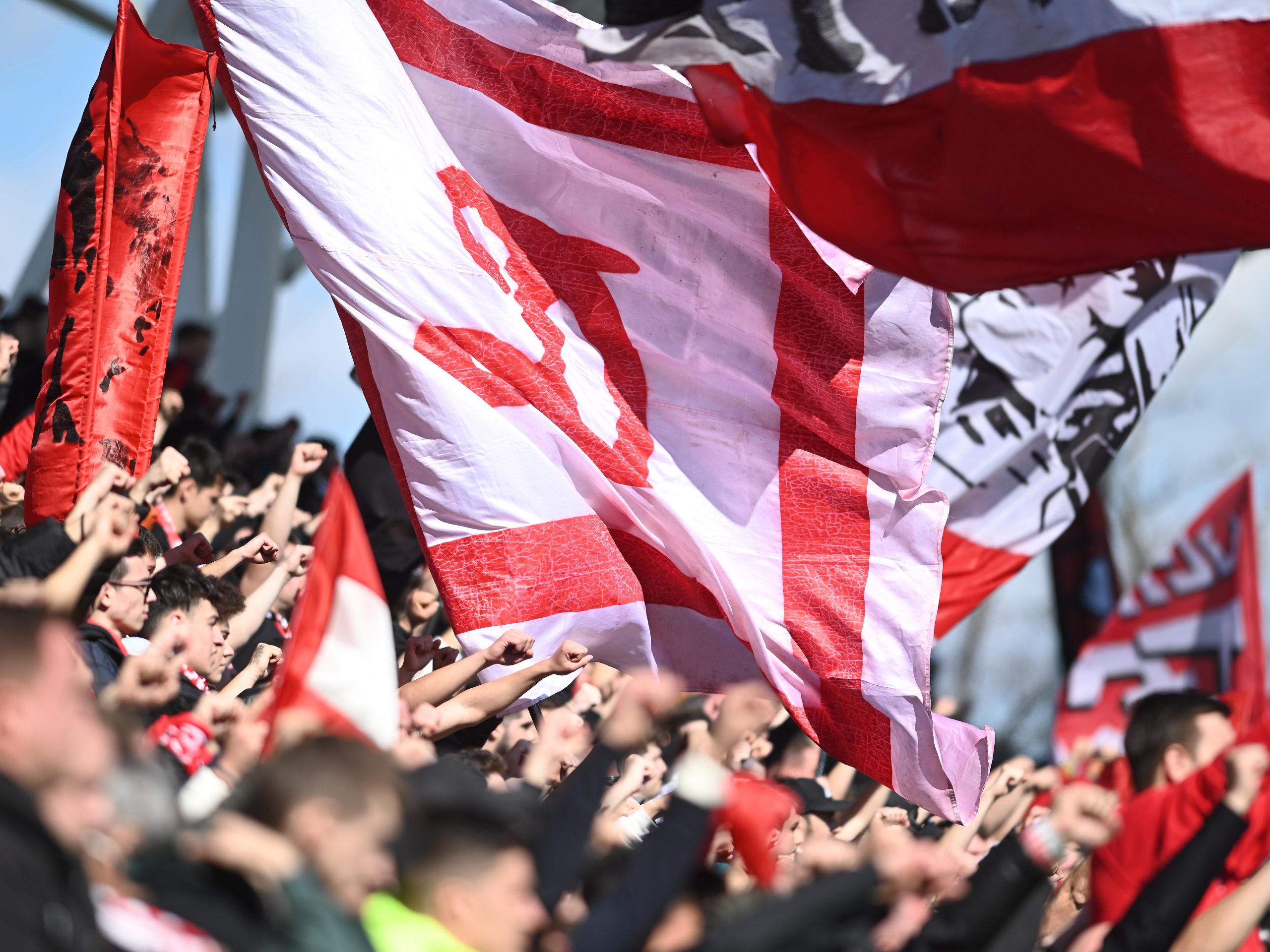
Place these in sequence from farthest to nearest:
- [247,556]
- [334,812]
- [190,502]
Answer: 1. [190,502]
2. [247,556]
3. [334,812]

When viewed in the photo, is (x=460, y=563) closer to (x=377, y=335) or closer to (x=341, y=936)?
(x=377, y=335)

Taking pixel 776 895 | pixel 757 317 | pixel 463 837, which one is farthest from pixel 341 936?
pixel 757 317

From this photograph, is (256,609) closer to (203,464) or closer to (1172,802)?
(203,464)

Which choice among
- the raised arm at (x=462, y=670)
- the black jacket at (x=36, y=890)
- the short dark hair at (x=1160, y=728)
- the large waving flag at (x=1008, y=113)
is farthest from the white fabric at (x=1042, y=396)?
the black jacket at (x=36, y=890)

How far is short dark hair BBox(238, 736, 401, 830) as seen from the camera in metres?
2.65

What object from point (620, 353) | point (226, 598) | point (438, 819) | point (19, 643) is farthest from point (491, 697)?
point (19, 643)

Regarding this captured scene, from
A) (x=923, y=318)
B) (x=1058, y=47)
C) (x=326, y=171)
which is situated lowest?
(x=923, y=318)

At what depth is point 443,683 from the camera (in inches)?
191

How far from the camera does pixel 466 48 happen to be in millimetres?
5629

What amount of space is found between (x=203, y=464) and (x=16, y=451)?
→ 707 mm

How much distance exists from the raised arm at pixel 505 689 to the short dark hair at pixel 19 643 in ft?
8.02

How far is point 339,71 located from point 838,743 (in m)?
2.72

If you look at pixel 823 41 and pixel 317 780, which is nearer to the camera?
pixel 317 780

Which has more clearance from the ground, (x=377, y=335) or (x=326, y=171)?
(x=326, y=171)
